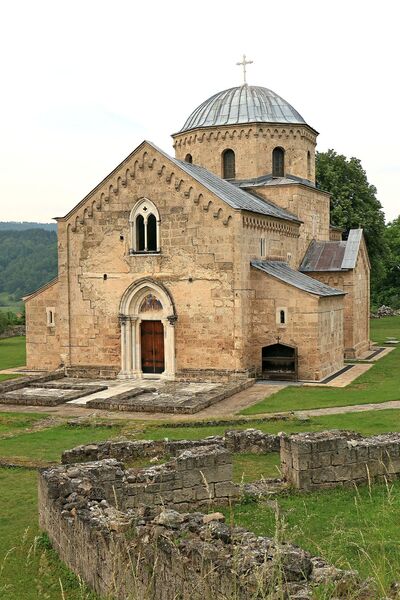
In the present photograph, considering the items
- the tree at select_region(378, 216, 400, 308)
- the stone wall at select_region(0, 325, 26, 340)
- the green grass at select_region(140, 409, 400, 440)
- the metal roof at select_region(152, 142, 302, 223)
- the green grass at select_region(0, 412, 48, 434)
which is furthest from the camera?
the tree at select_region(378, 216, 400, 308)

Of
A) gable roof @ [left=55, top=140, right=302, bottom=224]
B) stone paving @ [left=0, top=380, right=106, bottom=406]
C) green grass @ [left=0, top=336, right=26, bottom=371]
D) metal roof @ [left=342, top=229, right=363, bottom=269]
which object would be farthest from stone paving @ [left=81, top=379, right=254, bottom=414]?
metal roof @ [left=342, top=229, right=363, bottom=269]

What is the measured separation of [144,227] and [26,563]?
2033 cm

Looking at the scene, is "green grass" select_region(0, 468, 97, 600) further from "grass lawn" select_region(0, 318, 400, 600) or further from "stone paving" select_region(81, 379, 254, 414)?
"stone paving" select_region(81, 379, 254, 414)

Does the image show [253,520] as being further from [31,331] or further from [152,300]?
[31,331]

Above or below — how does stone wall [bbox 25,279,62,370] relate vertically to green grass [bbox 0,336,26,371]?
above

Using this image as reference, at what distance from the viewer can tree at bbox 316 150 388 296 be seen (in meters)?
48.9

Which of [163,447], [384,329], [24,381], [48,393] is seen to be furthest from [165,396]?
[384,329]

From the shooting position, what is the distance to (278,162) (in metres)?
36.3

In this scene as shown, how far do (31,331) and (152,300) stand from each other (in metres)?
6.74

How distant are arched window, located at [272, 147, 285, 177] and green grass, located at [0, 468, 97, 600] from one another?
26659mm

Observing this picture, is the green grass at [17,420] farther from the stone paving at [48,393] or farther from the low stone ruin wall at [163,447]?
the low stone ruin wall at [163,447]

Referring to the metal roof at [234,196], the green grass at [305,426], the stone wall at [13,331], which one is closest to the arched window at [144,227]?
the metal roof at [234,196]

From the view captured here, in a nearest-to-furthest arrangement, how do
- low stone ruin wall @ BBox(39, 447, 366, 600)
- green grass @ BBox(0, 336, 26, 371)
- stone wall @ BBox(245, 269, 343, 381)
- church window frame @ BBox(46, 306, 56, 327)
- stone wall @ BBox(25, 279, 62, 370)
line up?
low stone ruin wall @ BBox(39, 447, 366, 600)
stone wall @ BBox(245, 269, 343, 381)
stone wall @ BBox(25, 279, 62, 370)
church window frame @ BBox(46, 306, 56, 327)
green grass @ BBox(0, 336, 26, 371)

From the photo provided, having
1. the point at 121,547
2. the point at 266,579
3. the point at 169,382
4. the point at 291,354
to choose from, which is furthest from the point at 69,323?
the point at 266,579
